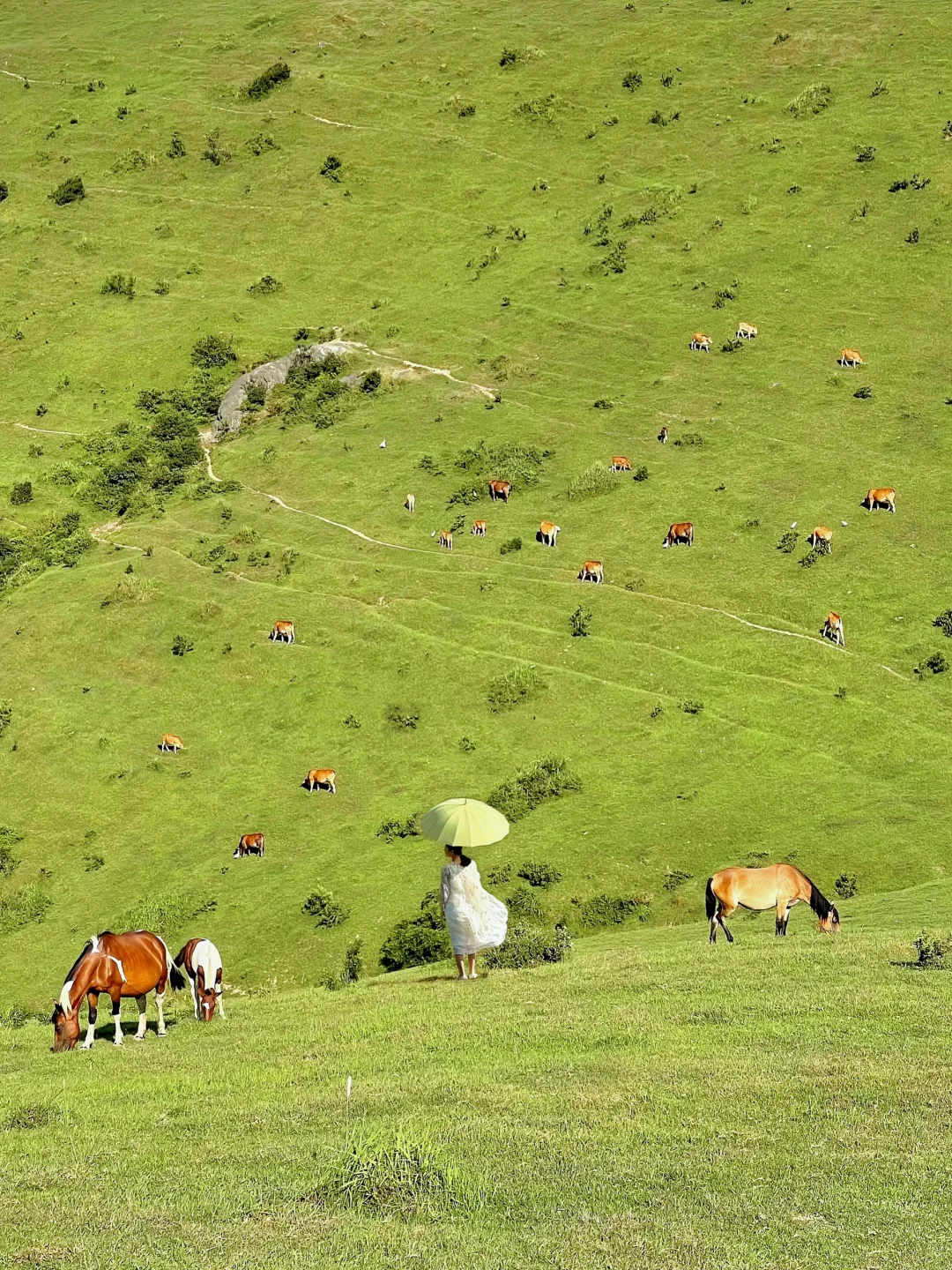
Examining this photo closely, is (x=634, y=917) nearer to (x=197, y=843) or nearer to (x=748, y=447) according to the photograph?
(x=197, y=843)

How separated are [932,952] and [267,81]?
380 ft

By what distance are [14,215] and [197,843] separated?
81285 mm

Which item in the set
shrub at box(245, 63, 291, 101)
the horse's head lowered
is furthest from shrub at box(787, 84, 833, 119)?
the horse's head lowered

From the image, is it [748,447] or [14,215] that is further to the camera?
[14,215]

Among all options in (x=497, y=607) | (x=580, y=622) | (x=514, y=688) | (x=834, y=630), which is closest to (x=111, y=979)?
(x=514, y=688)

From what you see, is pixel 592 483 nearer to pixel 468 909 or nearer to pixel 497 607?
pixel 497 607

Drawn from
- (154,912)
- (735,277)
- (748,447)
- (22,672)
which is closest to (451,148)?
(735,277)

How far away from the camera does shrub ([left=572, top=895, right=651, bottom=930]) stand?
39219 millimetres

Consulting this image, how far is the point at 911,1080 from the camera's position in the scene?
53.4ft

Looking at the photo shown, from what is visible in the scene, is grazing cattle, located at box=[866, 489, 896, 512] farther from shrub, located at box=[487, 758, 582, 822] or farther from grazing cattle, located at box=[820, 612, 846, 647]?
shrub, located at box=[487, 758, 582, 822]

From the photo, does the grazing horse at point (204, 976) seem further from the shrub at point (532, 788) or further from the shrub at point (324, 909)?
the shrub at point (532, 788)

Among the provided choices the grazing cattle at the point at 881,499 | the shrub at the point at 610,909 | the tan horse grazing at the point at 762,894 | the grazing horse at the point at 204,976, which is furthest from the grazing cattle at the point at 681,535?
the grazing horse at the point at 204,976

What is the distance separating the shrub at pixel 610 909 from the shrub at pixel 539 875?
1.40m

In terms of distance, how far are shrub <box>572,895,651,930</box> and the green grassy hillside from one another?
0.59m
